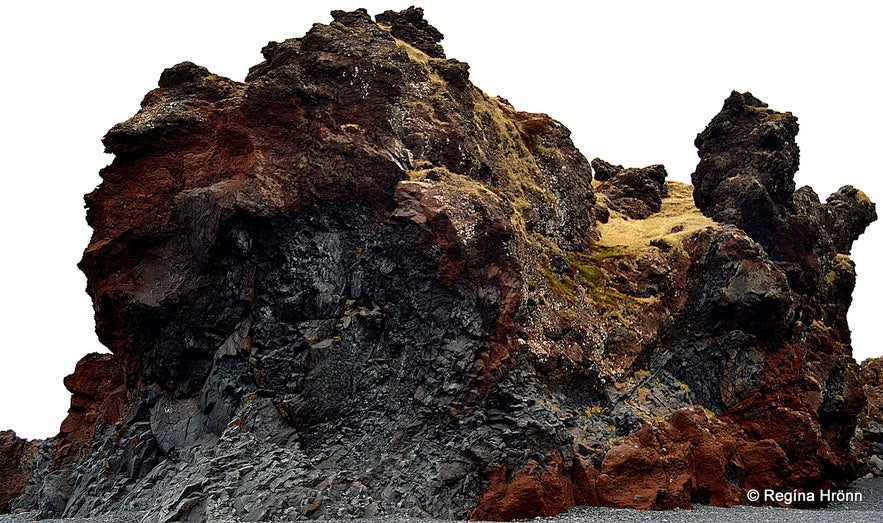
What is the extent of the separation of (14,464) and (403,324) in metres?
32.9

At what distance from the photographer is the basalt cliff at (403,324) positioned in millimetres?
23391

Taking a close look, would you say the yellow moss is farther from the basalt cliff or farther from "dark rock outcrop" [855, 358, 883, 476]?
"dark rock outcrop" [855, 358, 883, 476]

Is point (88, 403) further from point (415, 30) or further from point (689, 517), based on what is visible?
point (689, 517)

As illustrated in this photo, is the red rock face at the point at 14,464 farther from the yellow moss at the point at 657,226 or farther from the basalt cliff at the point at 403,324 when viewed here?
the yellow moss at the point at 657,226

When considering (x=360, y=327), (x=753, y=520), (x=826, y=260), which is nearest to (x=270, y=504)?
(x=360, y=327)

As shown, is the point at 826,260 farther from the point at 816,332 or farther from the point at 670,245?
the point at 670,245

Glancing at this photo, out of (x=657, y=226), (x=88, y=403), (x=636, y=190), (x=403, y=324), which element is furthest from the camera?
(x=636, y=190)

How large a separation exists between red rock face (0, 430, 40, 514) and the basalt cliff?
8.37 m

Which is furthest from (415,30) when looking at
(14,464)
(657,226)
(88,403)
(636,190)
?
(14,464)

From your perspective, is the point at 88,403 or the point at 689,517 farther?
the point at 88,403

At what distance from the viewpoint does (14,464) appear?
43.2 meters

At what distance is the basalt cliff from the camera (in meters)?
23.4

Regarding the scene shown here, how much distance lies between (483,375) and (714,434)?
10313mm

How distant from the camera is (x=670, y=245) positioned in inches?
1298
